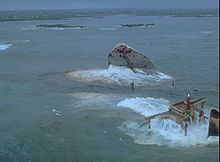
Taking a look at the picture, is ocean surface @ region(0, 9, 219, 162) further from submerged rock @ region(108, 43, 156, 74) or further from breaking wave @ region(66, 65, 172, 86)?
submerged rock @ region(108, 43, 156, 74)

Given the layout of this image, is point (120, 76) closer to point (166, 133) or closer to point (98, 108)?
point (98, 108)

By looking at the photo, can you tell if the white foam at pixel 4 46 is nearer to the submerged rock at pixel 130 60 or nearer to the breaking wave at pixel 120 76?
the breaking wave at pixel 120 76

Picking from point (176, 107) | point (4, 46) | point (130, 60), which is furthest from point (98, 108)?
point (4, 46)

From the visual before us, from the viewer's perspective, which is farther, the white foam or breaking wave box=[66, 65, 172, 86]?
the white foam

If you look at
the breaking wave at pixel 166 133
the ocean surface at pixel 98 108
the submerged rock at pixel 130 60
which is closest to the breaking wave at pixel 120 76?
the ocean surface at pixel 98 108

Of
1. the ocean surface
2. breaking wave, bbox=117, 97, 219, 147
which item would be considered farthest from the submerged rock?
breaking wave, bbox=117, 97, 219, 147

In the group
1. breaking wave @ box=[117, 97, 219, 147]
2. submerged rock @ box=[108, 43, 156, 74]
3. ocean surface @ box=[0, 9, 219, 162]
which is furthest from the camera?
submerged rock @ box=[108, 43, 156, 74]

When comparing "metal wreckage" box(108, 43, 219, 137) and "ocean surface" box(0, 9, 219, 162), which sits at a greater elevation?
"metal wreckage" box(108, 43, 219, 137)

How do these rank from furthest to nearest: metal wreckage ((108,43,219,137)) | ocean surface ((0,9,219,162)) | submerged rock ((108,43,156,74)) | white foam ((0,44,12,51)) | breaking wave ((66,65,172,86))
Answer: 1. white foam ((0,44,12,51))
2. submerged rock ((108,43,156,74))
3. breaking wave ((66,65,172,86))
4. ocean surface ((0,9,219,162))
5. metal wreckage ((108,43,219,137))

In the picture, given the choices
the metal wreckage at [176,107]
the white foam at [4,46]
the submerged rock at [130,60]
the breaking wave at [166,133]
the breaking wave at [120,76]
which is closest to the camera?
the metal wreckage at [176,107]
